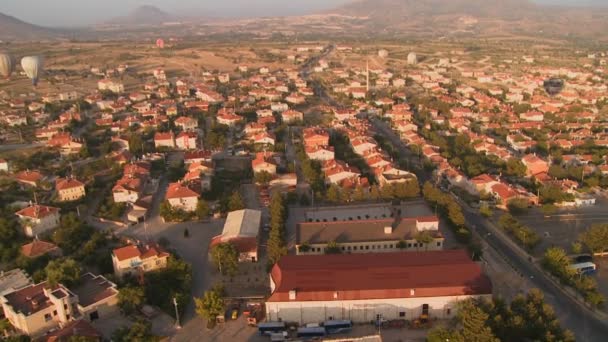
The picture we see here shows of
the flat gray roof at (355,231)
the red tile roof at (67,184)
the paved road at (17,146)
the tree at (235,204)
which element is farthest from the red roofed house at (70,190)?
the flat gray roof at (355,231)

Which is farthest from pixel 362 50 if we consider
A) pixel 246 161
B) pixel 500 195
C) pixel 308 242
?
pixel 308 242

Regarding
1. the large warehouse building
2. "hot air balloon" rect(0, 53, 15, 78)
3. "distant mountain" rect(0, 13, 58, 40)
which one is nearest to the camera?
the large warehouse building

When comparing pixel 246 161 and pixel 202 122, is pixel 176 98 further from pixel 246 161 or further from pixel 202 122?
pixel 246 161

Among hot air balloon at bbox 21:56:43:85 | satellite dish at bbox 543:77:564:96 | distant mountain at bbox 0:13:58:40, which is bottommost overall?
satellite dish at bbox 543:77:564:96

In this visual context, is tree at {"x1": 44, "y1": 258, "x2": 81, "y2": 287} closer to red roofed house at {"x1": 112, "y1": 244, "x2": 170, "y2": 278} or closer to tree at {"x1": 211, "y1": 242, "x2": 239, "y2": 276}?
red roofed house at {"x1": 112, "y1": 244, "x2": 170, "y2": 278}

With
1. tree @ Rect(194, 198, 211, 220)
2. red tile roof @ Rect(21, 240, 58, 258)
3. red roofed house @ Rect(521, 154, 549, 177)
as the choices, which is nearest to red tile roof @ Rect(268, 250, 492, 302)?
tree @ Rect(194, 198, 211, 220)

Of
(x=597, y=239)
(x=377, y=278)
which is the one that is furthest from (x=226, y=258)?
(x=597, y=239)

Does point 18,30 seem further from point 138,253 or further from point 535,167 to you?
point 535,167
